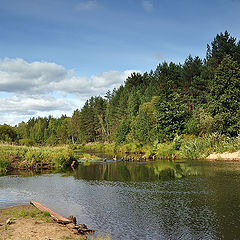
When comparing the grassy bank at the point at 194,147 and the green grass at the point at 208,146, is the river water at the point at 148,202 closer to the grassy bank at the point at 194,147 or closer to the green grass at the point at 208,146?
the green grass at the point at 208,146

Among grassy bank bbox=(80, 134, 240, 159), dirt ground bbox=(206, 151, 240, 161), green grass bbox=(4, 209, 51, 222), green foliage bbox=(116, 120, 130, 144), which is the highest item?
green foliage bbox=(116, 120, 130, 144)

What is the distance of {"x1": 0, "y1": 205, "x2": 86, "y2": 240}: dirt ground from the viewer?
10.6 metres

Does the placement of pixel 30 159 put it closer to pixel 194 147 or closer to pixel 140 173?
pixel 140 173

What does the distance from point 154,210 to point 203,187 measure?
7838 millimetres

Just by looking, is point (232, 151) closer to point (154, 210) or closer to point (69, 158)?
point (69, 158)

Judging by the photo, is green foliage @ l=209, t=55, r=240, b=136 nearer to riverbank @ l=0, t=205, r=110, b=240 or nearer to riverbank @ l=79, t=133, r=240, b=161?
riverbank @ l=79, t=133, r=240, b=161

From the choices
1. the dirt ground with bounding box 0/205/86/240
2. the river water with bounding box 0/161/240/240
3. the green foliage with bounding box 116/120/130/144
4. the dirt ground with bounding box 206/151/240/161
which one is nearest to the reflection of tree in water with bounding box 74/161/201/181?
the river water with bounding box 0/161/240/240

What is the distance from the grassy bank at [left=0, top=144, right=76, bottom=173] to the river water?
11009 millimetres

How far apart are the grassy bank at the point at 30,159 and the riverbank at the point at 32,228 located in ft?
80.8

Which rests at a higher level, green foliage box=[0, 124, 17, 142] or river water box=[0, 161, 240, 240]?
green foliage box=[0, 124, 17, 142]

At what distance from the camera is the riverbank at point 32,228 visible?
1061 centimetres

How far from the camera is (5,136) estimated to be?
59.2 meters

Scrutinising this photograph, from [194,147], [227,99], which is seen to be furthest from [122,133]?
[227,99]

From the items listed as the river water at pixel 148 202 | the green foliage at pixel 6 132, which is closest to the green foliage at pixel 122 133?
the green foliage at pixel 6 132
